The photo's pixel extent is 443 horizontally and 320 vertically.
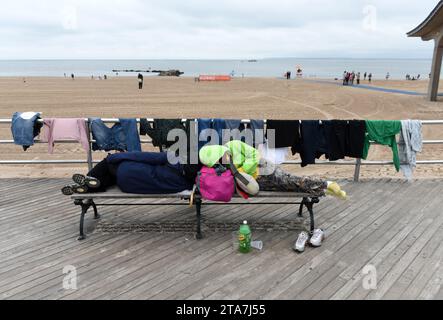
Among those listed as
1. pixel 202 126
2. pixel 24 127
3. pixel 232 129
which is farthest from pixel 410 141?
pixel 24 127

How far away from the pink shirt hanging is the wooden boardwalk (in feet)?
3.19

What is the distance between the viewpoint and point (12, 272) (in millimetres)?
3486

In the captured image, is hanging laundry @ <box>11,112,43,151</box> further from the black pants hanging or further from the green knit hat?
the green knit hat

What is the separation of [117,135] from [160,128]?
2.45ft

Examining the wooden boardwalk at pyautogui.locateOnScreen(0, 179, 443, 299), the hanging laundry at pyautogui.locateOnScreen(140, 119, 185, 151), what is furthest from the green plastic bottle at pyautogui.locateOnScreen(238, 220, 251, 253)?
the hanging laundry at pyautogui.locateOnScreen(140, 119, 185, 151)

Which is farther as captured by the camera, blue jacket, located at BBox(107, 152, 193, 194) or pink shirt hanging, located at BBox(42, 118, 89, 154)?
pink shirt hanging, located at BBox(42, 118, 89, 154)

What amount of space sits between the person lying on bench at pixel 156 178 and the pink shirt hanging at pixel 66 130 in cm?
174

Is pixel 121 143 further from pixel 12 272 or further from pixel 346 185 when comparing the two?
pixel 346 185

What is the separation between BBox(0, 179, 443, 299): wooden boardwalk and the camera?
322cm

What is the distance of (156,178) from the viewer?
404 cm

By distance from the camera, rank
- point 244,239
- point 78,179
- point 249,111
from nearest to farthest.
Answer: point 244,239 → point 78,179 → point 249,111

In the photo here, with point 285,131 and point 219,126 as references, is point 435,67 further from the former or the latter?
point 219,126

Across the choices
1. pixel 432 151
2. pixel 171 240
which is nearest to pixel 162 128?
pixel 171 240
